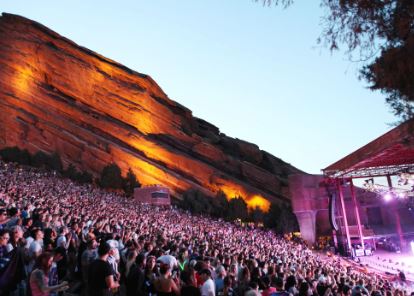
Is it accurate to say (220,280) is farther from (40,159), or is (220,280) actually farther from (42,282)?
(40,159)

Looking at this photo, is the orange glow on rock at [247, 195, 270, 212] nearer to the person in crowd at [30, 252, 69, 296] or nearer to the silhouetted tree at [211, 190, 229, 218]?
the silhouetted tree at [211, 190, 229, 218]

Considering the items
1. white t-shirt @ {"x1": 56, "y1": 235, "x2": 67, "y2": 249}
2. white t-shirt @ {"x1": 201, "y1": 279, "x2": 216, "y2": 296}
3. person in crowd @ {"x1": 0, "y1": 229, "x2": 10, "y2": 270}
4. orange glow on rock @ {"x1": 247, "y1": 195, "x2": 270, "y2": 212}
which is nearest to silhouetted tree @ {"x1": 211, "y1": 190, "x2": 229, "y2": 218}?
orange glow on rock @ {"x1": 247, "y1": 195, "x2": 270, "y2": 212}

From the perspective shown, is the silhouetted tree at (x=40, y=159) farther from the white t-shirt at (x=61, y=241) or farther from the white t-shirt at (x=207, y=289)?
the white t-shirt at (x=207, y=289)

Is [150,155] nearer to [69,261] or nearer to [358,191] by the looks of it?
[358,191]

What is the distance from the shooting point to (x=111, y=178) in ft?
140

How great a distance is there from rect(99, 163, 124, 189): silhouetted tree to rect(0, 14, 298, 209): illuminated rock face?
2.94 meters

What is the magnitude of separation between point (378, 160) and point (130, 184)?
28.5 m

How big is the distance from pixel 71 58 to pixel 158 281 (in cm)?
5637

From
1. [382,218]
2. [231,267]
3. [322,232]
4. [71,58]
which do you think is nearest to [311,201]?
[322,232]

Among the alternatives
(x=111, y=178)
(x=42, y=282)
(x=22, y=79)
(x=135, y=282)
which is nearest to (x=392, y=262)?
(x=135, y=282)

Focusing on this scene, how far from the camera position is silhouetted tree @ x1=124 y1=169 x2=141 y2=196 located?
141 feet

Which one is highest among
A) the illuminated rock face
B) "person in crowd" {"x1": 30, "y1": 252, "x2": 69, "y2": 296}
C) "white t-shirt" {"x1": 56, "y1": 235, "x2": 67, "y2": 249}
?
the illuminated rock face

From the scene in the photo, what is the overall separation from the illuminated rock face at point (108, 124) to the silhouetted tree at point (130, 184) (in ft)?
7.25

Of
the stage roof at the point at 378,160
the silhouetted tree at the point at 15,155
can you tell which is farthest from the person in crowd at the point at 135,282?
the silhouetted tree at the point at 15,155
